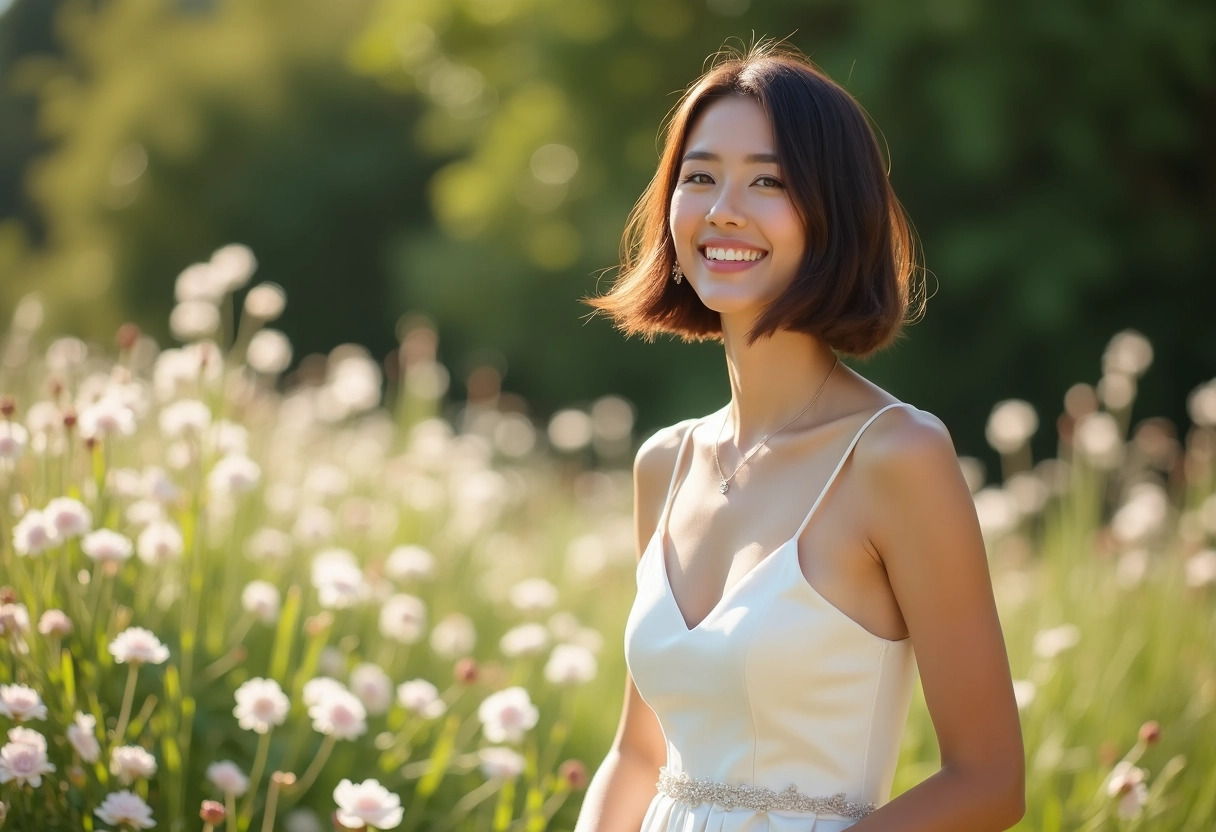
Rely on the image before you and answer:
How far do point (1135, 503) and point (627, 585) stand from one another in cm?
204

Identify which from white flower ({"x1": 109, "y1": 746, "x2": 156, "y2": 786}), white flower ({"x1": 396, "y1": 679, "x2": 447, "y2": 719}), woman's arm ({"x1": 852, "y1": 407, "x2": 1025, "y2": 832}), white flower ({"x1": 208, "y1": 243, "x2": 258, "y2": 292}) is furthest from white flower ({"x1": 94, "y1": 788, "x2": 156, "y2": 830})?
white flower ({"x1": 208, "y1": 243, "x2": 258, "y2": 292})

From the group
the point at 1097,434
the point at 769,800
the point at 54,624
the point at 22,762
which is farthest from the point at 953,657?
the point at 1097,434

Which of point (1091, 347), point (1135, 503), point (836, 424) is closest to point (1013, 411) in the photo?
point (1135, 503)

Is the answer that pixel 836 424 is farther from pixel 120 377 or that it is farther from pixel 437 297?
pixel 437 297

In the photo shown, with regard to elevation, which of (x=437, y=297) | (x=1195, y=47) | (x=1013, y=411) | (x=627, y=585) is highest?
(x=1195, y=47)

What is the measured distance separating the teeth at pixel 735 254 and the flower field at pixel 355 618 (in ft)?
3.66

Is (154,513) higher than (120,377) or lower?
lower

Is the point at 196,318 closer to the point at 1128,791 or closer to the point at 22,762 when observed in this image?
the point at 22,762

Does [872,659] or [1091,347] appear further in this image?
[1091,347]

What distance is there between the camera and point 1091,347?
12641 millimetres

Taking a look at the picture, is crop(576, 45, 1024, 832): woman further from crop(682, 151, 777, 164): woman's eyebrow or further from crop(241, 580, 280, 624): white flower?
crop(241, 580, 280, 624): white flower

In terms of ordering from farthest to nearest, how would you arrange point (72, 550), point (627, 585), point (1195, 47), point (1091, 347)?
point (1091, 347) → point (1195, 47) → point (627, 585) → point (72, 550)

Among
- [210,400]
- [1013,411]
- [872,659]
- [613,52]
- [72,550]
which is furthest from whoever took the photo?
[613,52]

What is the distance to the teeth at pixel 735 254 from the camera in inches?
84.1
